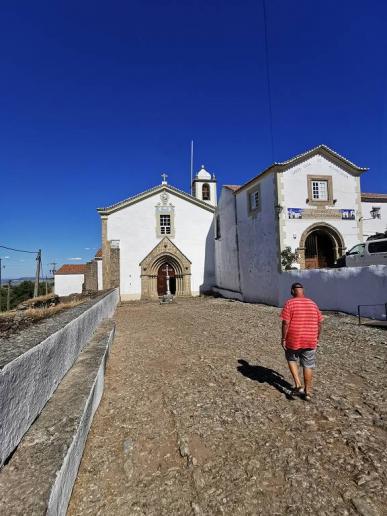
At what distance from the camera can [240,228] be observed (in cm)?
1927

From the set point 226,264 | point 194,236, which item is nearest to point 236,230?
point 226,264

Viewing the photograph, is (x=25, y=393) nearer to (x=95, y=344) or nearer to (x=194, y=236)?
(x=95, y=344)

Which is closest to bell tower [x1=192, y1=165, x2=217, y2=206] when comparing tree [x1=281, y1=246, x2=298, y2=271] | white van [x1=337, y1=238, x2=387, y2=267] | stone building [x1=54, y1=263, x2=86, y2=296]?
tree [x1=281, y1=246, x2=298, y2=271]

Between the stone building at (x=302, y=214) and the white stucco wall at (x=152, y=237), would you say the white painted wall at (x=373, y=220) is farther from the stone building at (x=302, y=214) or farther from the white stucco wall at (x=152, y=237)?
the white stucco wall at (x=152, y=237)

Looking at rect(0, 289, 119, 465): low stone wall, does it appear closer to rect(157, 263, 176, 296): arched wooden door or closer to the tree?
the tree

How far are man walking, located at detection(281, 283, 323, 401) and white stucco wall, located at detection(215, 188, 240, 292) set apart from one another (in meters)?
15.6

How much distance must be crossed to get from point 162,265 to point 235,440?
20730mm

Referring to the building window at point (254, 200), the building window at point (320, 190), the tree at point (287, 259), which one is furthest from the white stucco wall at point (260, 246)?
the building window at point (320, 190)

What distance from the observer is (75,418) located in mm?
2732

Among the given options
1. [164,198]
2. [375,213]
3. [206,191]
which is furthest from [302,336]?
[206,191]

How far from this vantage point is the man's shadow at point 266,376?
4.51 meters

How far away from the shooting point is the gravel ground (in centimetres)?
238

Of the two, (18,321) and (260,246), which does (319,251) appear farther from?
(18,321)

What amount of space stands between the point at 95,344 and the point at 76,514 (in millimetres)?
3714
